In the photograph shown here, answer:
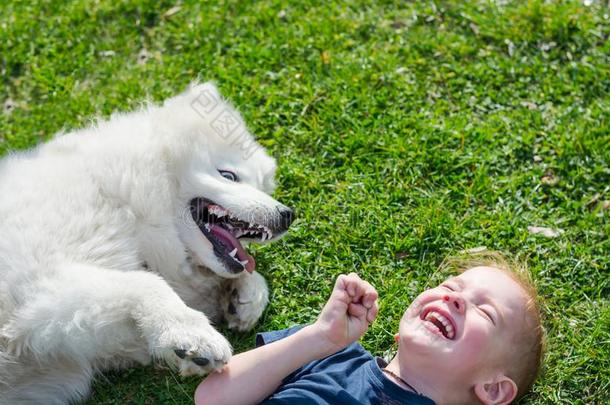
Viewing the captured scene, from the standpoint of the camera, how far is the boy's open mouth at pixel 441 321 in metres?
3.41

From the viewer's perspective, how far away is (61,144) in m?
4.12

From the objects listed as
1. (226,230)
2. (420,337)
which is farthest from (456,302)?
(226,230)

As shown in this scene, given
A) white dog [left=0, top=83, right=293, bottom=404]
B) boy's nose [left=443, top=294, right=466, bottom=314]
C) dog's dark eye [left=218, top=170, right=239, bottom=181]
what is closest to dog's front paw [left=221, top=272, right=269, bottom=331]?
white dog [left=0, top=83, right=293, bottom=404]

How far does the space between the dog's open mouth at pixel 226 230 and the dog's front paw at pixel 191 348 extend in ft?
2.42

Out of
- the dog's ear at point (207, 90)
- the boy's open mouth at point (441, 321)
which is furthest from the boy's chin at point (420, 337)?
the dog's ear at point (207, 90)

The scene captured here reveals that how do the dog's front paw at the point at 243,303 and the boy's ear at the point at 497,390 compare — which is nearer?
the boy's ear at the point at 497,390

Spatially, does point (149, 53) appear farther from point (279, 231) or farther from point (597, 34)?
point (597, 34)

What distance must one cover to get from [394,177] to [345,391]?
A: 1.80 m

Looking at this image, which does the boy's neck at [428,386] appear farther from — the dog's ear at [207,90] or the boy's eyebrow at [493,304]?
the dog's ear at [207,90]

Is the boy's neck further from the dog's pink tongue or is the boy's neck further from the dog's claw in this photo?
the dog's pink tongue

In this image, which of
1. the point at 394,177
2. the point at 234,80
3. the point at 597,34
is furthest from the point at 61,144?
the point at 597,34

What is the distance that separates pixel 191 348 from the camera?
321 cm

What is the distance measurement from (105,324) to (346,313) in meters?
1.06

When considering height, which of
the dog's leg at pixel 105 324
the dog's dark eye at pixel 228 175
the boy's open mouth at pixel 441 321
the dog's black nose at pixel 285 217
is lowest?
the boy's open mouth at pixel 441 321
